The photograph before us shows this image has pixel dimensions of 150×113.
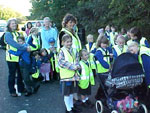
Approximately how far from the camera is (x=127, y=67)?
394cm

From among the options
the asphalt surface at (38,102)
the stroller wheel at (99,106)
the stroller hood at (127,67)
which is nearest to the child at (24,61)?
the asphalt surface at (38,102)

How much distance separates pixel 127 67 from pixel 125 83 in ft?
0.87

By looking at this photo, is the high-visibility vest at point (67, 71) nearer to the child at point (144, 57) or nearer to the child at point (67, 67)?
the child at point (67, 67)

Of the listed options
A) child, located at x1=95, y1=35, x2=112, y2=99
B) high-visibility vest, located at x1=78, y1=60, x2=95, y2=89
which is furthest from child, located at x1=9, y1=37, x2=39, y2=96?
child, located at x1=95, y1=35, x2=112, y2=99

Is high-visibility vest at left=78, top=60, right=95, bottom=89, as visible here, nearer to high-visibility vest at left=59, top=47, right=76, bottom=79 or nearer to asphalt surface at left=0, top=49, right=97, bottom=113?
high-visibility vest at left=59, top=47, right=76, bottom=79

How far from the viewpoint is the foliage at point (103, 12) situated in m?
9.87

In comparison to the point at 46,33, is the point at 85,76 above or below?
below

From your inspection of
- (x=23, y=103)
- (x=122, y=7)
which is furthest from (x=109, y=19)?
(x=23, y=103)

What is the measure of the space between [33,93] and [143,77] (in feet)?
10.3

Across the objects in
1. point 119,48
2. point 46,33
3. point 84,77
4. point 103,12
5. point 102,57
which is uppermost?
point 103,12

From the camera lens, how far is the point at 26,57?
5.83m

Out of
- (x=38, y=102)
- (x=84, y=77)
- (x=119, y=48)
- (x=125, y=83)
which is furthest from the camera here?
(x=38, y=102)

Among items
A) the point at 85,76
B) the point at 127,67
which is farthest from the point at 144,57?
the point at 85,76

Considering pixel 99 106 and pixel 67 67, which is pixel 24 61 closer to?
pixel 67 67
